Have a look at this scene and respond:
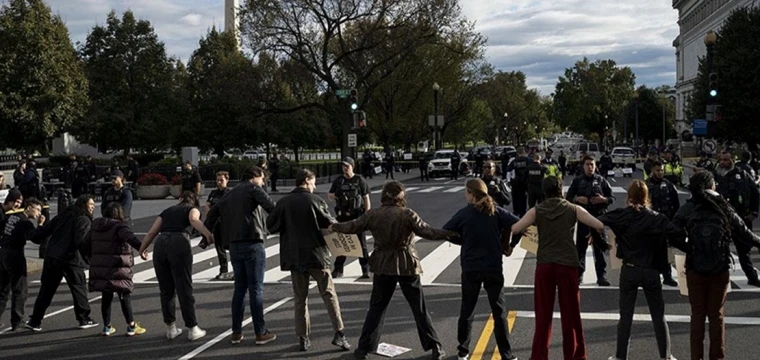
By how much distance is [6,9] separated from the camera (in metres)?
45.6

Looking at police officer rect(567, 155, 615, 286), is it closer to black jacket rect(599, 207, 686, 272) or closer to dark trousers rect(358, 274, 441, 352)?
black jacket rect(599, 207, 686, 272)

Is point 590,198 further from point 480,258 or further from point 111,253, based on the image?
point 111,253

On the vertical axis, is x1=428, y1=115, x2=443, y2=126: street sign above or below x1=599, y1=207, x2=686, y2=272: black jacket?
above

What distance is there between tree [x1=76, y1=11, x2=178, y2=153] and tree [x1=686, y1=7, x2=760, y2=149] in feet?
121

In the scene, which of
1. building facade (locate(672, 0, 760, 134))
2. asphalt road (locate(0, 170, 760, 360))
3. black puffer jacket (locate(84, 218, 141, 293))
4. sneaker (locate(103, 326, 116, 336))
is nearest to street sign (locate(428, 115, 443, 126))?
asphalt road (locate(0, 170, 760, 360))

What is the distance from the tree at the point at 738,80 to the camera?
51594mm

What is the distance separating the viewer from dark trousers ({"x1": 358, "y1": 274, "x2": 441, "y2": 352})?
24.2 feet

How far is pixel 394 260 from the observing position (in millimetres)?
7293

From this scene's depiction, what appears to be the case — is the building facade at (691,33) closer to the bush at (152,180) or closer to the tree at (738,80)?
the tree at (738,80)

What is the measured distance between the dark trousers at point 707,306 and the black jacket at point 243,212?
13.6 ft

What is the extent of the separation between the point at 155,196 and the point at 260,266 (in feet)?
78.5

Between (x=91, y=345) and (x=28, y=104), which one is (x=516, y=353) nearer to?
(x=91, y=345)

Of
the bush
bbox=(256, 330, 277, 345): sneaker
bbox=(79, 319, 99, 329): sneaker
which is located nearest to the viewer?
bbox=(256, 330, 277, 345): sneaker

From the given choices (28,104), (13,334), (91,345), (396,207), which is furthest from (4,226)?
(28,104)
